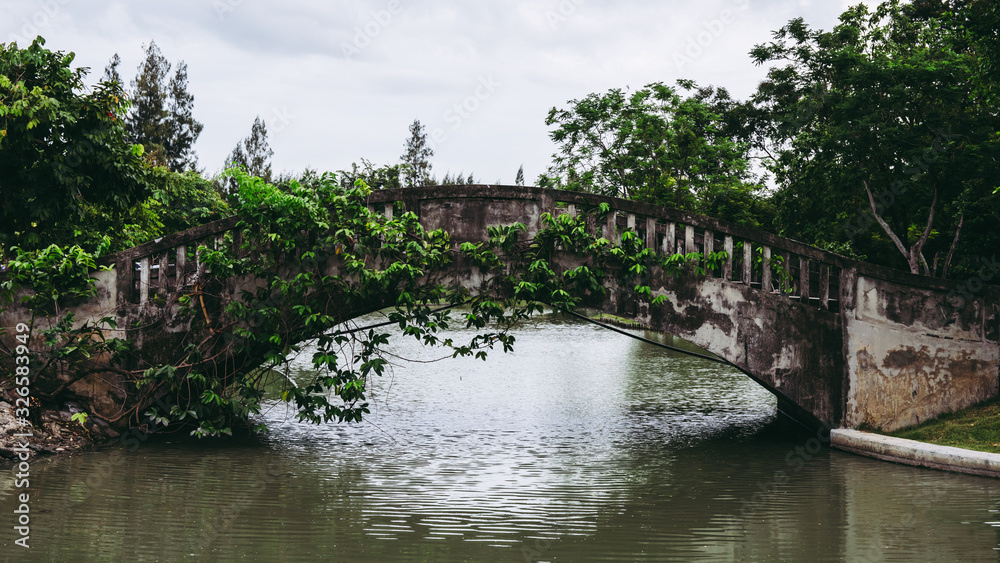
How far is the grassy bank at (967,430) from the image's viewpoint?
27.7 feet

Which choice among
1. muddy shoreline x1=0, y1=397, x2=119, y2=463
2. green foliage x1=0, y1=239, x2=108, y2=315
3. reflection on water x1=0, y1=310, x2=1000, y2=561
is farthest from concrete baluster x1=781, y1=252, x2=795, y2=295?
muddy shoreline x1=0, y1=397, x2=119, y2=463

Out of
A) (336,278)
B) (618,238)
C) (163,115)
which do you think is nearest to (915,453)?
(618,238)

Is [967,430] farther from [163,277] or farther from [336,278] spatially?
[163,277]

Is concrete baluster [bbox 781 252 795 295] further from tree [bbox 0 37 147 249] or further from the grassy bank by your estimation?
tree [bbox 0 37 147 249]

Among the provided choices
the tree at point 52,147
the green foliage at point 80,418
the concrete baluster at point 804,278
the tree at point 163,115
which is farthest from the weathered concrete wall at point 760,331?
the tree at point 163,115

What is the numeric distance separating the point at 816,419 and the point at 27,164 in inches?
374

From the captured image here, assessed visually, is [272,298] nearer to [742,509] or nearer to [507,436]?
[507,436]

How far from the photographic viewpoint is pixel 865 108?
1377 cm

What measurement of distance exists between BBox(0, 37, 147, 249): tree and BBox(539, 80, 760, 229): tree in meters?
18.0

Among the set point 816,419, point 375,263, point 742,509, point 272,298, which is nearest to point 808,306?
point 816,419

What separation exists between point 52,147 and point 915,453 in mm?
10069

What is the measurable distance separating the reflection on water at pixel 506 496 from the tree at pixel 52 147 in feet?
10.0

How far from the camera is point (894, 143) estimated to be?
44.6 ft

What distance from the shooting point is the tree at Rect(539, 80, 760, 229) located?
85.5 feet
